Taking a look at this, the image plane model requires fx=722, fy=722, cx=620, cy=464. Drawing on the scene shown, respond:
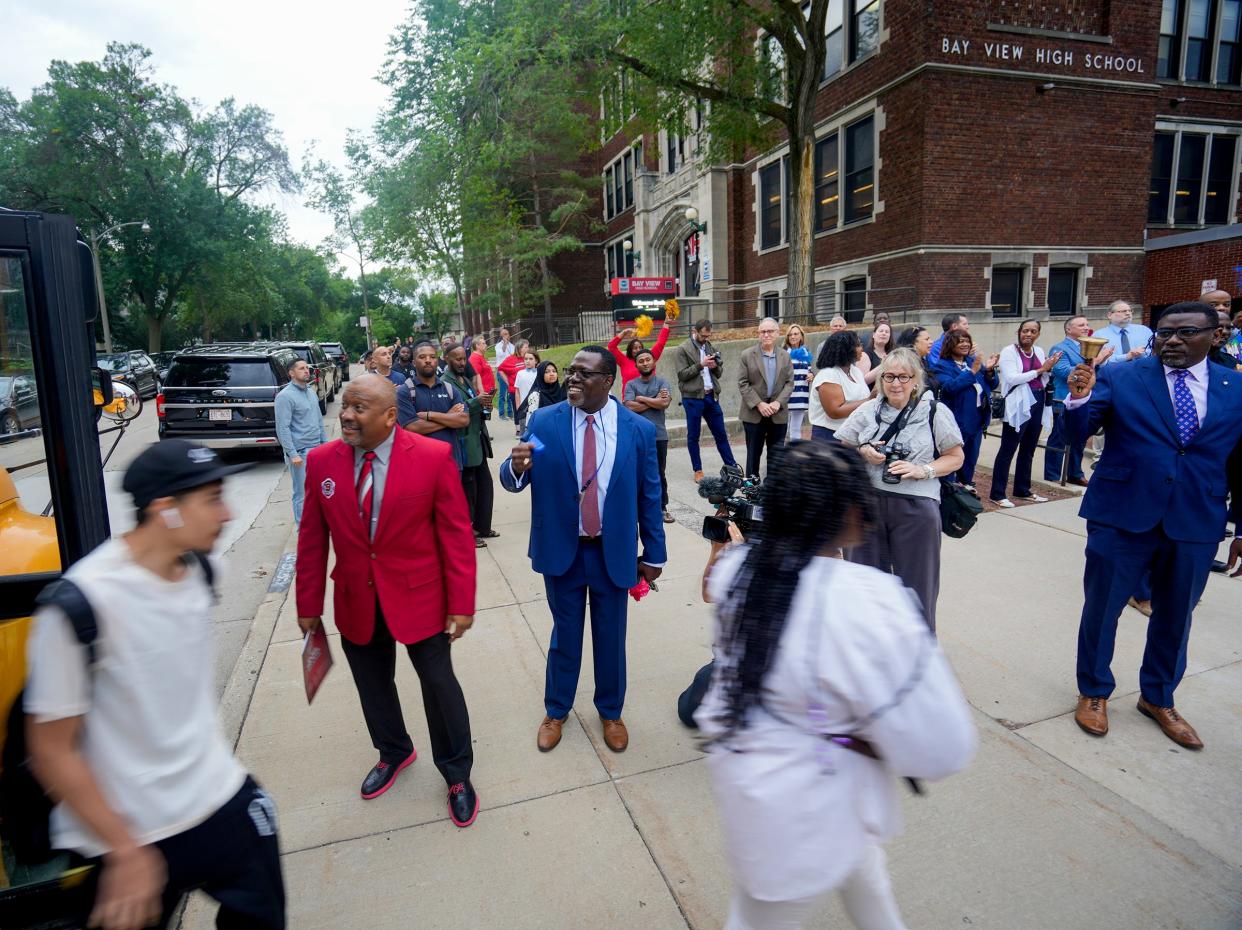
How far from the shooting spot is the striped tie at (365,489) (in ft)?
9.36

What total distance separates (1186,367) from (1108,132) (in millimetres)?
17866

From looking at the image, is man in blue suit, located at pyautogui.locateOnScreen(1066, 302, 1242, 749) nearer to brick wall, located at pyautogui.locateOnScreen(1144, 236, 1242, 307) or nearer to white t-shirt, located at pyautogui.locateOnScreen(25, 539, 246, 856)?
white t-shirt, located at pyautogui.locateOnScreen(25, 539, 246, 856)

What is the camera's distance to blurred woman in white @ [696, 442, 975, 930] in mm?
1497

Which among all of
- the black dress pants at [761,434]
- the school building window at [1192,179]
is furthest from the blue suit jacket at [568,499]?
the school building window at [1192,179]

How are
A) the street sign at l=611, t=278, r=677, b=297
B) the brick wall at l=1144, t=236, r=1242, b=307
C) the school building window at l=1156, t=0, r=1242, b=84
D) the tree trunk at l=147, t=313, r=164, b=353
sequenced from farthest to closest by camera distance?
the tree trunk at l=147, t=313, r=164, b=353
the school building window at l=1156, t=0, r=1242, b=84
the brick wall at l=1144, t=236, r=1242, b=307
the street sign at l=611, t=278, r=677, b=297

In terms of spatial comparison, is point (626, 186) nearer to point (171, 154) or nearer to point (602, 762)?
point (171, 154)

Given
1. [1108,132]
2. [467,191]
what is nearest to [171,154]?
[467,191]

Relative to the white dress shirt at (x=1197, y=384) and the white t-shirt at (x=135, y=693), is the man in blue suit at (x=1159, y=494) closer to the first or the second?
the white dress shirt at (x=1197, y=384)

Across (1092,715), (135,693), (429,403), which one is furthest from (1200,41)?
(135,693)

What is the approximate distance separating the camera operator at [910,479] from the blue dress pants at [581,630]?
1272 mm

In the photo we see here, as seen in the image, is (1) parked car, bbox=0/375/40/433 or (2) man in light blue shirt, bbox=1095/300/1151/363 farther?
(2) man in light blue shirt, bbox=1095/300/1151/363

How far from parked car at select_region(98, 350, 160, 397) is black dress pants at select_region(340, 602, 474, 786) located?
25981 mm

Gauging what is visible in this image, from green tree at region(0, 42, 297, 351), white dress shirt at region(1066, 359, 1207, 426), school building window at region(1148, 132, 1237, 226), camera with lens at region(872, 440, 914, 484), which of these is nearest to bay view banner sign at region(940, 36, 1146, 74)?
school building window at region(1148, 132, 1237, 226)

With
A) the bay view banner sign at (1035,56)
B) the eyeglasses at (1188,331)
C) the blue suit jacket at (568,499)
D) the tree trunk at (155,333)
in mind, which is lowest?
the blue suit jacket at (568,499)
